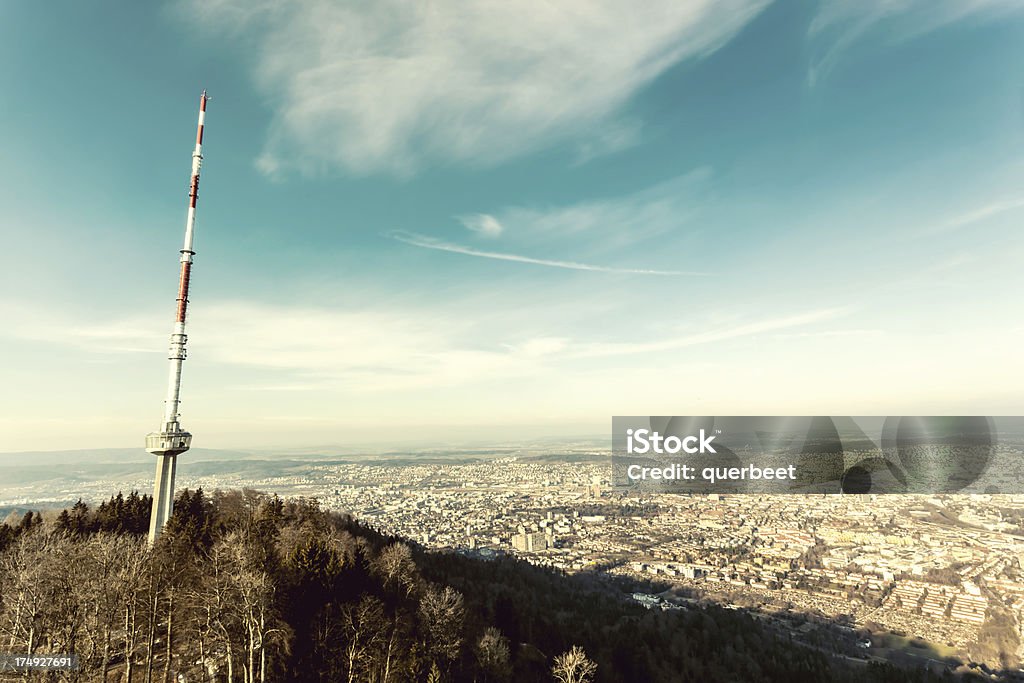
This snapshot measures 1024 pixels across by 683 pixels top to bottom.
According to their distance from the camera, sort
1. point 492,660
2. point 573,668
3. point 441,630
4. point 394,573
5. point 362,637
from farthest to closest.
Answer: point 394,573 < point 492,660 < point 573,668 < point 441,630 < point 362,637

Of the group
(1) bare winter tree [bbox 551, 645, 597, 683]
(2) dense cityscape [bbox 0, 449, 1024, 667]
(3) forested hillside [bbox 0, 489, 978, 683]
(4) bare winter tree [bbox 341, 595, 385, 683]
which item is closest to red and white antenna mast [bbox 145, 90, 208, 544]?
(3) forested hillside [bbox 0, 489, 978, 683]

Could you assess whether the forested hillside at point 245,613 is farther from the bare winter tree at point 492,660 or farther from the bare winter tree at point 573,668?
the bare winter tree at point 573,668

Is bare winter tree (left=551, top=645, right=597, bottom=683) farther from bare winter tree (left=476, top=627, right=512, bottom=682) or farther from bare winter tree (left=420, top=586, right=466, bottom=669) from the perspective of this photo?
bare winter tree (left=420, top=586, right=466, bottom=669)

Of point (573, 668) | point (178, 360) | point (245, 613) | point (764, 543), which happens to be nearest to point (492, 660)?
point (573, 668)

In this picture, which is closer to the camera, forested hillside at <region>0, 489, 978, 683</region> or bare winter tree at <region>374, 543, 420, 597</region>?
forested hillside at <region>0, 489, 978, 683</region>

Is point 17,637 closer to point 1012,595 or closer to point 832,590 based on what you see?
point 832,590

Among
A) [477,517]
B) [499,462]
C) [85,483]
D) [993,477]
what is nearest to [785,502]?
[993,477]

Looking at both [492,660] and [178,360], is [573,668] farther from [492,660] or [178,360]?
[178,360]

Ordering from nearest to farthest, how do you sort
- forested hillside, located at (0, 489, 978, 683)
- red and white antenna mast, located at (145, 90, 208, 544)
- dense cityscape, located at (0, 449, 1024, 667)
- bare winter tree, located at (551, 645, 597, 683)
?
forested hillside, located at (0, 489, 978, 683) → bare winter tree, located at (551, 645, 597, 683) → red and white antenna mast, located at (145, 90, 208, 544) → dense cityscape, located at (0, 449, 1024, 667)

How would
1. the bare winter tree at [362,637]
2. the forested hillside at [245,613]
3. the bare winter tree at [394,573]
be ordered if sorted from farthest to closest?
the bare winter tree at [394,573] < the bare winter tree at [362,637] < the forested hillside at [245,613]

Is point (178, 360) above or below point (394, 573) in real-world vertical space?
above

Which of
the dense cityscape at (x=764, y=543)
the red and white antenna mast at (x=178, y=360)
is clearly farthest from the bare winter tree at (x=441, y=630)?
the dense cityscape at (x=764, y=543)
